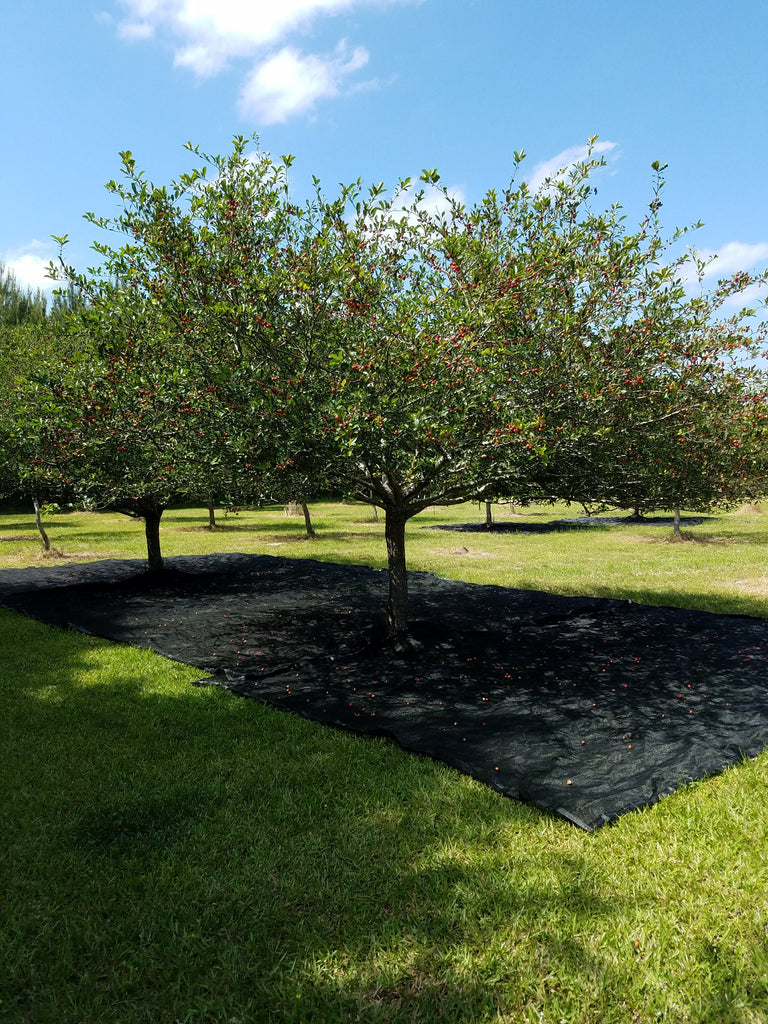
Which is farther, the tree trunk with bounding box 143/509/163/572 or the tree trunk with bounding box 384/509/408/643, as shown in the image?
the tree trunk with bounding box 143/509/163/572

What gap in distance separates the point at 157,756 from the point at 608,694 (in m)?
5.35

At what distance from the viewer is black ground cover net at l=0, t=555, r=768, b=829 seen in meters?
6.20

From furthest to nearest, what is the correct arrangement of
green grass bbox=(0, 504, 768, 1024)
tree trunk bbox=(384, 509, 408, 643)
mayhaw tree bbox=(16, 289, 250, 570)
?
tree trunk bbox=(384, 509, 408, 643)
mayhaw tree bbox=(16, 289, 250, 570)
green grass bbox=(0, 504, 768, 1024)

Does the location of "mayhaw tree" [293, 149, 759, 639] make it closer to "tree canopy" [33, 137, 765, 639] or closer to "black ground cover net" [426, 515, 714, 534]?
"tree canopy" [33, 137, 765, 639]

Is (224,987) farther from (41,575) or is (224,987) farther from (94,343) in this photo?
(41,575)

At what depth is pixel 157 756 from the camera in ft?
21.4

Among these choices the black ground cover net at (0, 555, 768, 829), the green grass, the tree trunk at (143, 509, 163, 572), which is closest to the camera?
the green grass

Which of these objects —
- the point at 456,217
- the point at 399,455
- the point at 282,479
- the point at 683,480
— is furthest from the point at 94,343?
the point at 683,480

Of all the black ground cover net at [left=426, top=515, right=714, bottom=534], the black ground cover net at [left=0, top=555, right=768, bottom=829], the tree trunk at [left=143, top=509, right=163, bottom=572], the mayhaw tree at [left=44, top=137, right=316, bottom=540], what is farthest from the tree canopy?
the black ground cover net at [left=426, top=515, right=714, bottom=534]

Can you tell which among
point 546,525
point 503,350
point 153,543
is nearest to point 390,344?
point 503,350

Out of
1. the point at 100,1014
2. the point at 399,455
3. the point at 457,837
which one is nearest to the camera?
the point at 100,1014

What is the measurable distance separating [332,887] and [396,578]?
21.4 ft

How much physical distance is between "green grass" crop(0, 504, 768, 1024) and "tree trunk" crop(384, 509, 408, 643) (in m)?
3.48

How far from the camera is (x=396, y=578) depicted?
35.3ft
